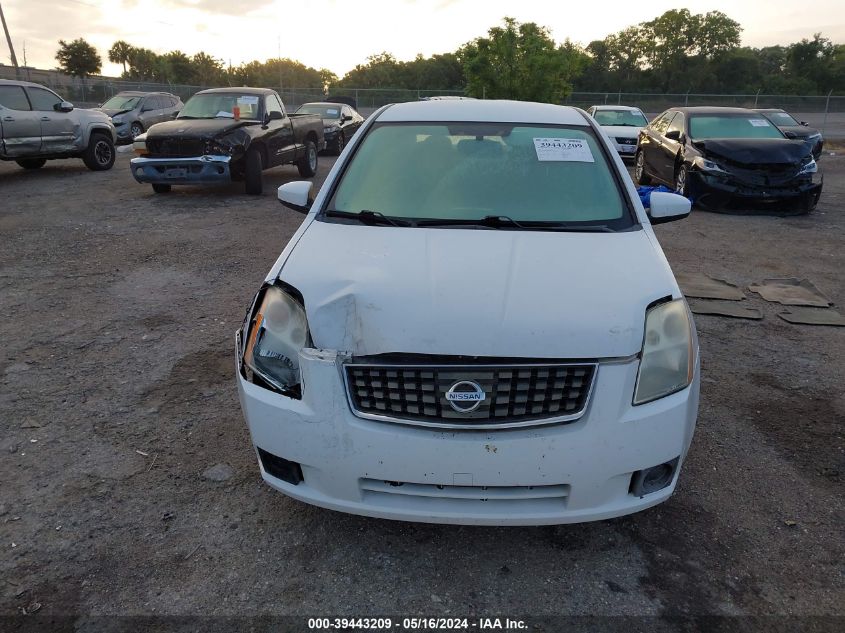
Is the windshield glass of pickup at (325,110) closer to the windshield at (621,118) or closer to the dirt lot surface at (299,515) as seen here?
the windshield at (621,118)

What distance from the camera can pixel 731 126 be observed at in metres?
10.2

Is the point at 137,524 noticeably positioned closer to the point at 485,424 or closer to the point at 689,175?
the point at 485,424

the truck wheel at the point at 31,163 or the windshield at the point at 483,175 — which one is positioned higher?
the windshield at the point at 483,175

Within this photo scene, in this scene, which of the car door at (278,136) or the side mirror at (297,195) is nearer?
the side mirror at (297,195)

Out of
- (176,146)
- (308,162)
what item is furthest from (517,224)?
(308,162)

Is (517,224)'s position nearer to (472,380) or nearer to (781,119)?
(472,380)

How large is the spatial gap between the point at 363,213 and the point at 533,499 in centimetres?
164

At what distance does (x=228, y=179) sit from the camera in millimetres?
9758

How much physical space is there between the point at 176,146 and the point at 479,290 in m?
8.70

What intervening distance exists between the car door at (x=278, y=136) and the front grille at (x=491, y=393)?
9.51 m

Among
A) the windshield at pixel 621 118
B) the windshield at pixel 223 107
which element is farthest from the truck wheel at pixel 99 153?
the windshield at pixel 621 118

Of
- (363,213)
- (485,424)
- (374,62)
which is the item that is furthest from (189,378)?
(374,62)

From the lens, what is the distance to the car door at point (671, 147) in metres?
10.3

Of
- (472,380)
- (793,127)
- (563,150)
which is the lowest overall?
(793,127)
